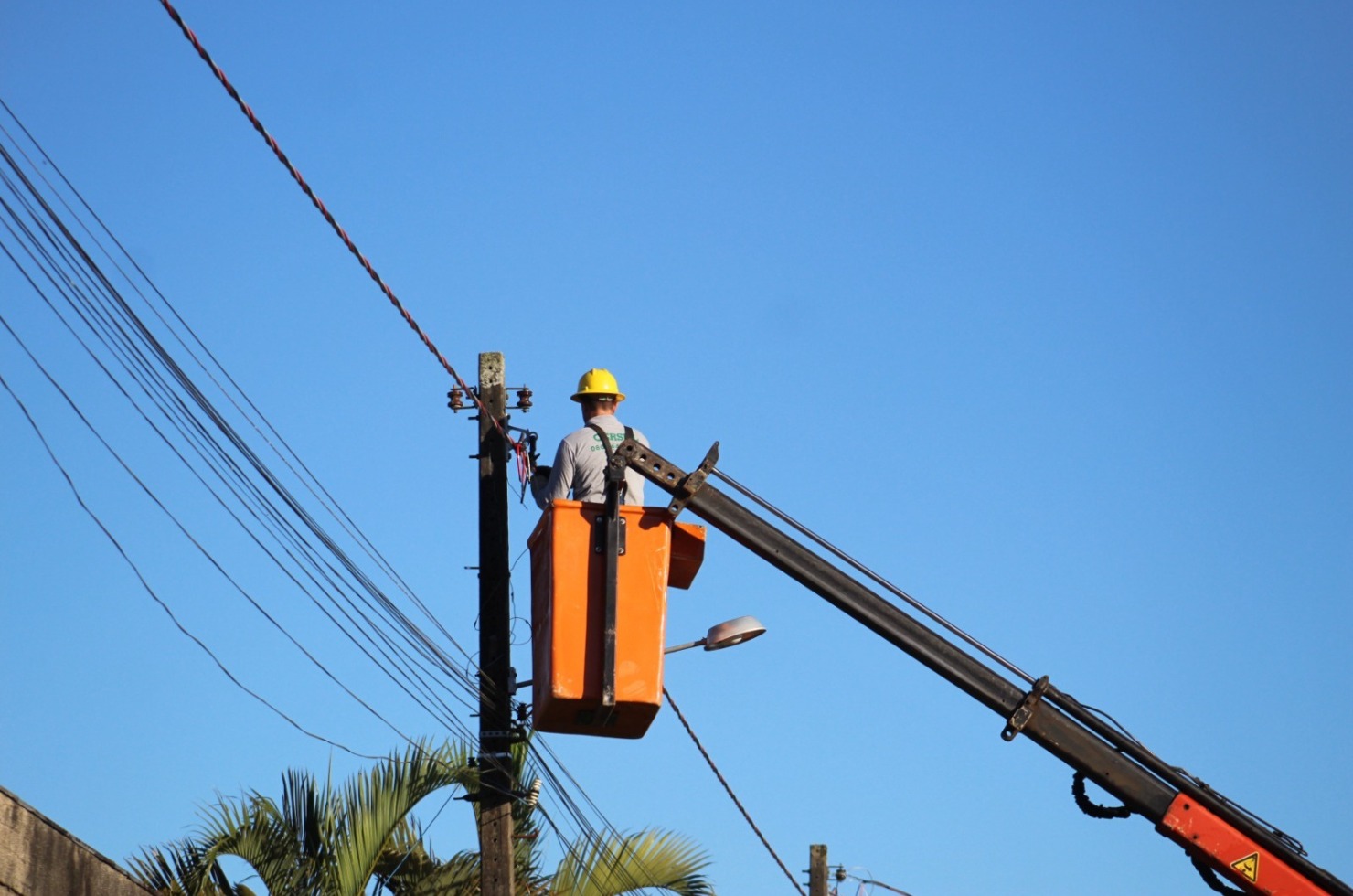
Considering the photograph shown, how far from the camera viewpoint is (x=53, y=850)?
1102 centimetres

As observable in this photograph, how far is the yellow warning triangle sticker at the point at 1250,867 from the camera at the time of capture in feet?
35.4

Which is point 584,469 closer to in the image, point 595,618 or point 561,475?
point 561,475

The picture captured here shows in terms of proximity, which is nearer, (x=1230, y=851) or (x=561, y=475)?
(x=1230, y=851)

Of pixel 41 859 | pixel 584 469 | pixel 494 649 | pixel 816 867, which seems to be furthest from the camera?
pixel 816 867

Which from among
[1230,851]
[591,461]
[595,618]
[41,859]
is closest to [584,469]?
[591,461]

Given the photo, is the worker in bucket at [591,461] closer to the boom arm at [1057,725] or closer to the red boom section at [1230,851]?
the boom arm at [1057,725]

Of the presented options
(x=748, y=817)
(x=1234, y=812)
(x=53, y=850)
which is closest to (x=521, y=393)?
(x=53, y=850)

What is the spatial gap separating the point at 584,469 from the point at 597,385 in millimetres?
895

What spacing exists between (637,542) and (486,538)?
2.95 m

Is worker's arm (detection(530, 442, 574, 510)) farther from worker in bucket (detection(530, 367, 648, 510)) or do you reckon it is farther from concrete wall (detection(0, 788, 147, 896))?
concrete wall (detection(0, 788, 147, 896))

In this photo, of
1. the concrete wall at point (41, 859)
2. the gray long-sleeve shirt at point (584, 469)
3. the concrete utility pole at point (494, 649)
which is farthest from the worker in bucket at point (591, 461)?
the concrete wall at point (41, 859)

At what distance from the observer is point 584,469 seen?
11.4 m

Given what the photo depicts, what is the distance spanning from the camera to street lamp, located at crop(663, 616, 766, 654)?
12.0 meters

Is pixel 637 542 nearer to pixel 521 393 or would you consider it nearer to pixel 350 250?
pixel 350 250
